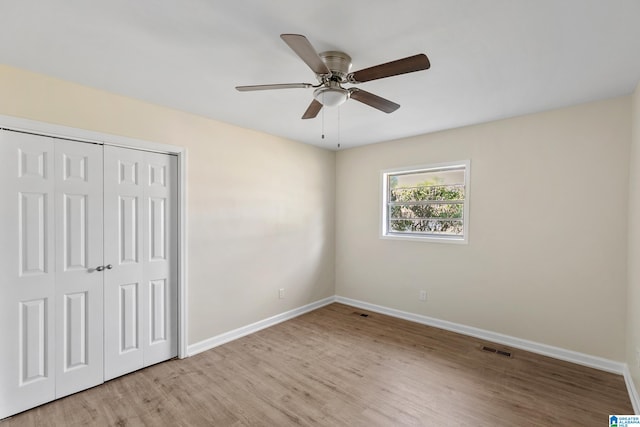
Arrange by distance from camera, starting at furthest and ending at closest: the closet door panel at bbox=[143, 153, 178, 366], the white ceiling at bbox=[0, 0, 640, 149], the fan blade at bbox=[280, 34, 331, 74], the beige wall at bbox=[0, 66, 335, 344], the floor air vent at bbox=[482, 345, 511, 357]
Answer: the floor air vent at bbox=[482, 345, 511, 357]
the closet door panel at bbox=[143, 153, 178, 366]
the beige wall at bbox=[0, 66, 335, 344]
the white ceiling at bbox=[0, 0, 640, 149]
the fan blade at bbox=[280, 34, 331, 74]

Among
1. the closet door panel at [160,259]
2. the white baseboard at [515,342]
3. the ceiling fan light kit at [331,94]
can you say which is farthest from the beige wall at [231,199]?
the ceiling fan light kit at [331,94]

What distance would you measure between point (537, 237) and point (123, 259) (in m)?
4.08

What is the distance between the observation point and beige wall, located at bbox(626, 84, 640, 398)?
7.33 ft

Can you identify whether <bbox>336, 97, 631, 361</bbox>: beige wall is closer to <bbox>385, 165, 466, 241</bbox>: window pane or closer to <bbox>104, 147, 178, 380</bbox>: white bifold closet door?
<bbox>385, 165, 466, 241</bbox>: window pane

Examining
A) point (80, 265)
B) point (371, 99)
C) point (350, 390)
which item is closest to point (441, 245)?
point (350, 390)

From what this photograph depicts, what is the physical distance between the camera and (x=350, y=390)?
8.00 feet

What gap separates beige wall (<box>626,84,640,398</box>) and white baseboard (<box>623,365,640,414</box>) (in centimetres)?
7

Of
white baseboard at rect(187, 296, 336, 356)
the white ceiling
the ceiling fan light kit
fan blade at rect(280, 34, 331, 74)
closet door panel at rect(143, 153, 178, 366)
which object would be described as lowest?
white baseboard at rect(187, 296, 336, 356)

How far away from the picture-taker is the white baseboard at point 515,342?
2.72 metres

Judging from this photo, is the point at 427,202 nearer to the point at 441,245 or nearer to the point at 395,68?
the point at 441,245

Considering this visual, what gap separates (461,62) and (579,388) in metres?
2.80

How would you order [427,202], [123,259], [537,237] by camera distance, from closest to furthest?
[123,259] → [537,237] → [427,202]

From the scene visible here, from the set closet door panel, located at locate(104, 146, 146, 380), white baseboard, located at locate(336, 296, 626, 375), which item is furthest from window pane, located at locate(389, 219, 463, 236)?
closet door panel, located at locate(104, 146, 146, 380)

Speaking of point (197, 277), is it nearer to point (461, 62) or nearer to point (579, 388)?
point (461, 62)
